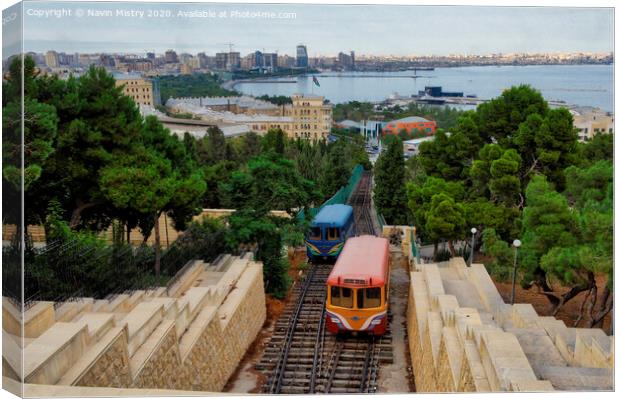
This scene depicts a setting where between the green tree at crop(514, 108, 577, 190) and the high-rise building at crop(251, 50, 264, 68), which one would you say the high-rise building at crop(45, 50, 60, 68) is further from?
the green tree at crop(514, 108, 577, 190)

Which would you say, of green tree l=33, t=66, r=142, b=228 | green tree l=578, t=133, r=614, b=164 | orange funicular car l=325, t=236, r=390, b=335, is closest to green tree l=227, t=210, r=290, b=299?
orange funicular car l=325, t=236, r=390, b=335

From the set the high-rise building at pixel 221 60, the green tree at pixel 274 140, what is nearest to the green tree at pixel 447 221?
the green tree at pixel 274 140

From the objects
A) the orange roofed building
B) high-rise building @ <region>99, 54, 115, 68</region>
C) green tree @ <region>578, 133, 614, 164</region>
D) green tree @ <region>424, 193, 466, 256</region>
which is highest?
high-rise building @ <region>99, 54, 115, 68</region>

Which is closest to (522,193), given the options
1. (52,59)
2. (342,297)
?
(342,297)

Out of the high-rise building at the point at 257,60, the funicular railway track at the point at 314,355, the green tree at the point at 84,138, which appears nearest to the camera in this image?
the high-rise building at the point at 257,60

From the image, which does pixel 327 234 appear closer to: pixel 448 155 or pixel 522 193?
pixel 448 155

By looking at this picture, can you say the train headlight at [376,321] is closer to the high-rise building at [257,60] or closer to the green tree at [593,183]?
the green tree at [593,183]
